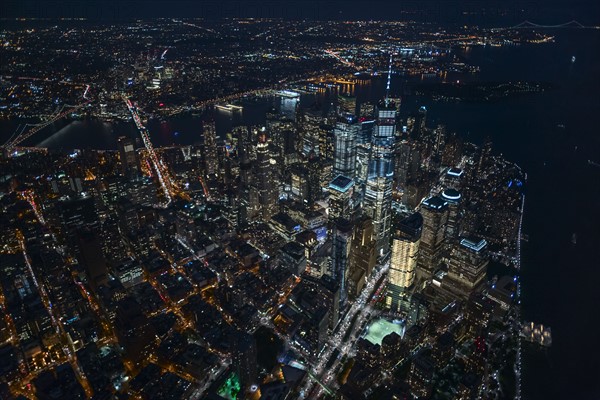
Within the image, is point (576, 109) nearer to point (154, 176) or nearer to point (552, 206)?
point (552, 206)

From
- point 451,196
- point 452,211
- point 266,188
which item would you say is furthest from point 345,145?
point 452,211

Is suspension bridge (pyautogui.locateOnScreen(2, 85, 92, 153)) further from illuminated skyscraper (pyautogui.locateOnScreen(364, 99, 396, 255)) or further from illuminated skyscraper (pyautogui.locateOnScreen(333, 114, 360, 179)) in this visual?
illuminated skyscraper (pyautogui.locateOnScreen(364, 99, 396, 255))

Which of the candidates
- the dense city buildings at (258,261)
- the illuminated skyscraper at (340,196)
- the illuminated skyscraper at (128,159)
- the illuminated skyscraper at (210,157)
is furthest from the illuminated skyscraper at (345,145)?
the illuminated skyscraper at (128,159)

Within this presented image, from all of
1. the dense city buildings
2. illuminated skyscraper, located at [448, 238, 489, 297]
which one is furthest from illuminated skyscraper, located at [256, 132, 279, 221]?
illuminated skyscraper, located at [448, 238, 489, 297]

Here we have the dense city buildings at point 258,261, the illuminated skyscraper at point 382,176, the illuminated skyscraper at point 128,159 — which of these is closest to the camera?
the dense city buildings at point 258,261

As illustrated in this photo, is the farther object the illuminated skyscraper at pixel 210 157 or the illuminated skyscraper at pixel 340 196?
the illuminated skyscraper at pixel 210 157

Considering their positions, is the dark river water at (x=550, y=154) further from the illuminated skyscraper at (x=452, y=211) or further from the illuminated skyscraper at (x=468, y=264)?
the illuminated skyscraper at (x=452, y=211)

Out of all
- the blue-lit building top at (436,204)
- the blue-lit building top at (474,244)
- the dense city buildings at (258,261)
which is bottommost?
the dense city buildings at (258,261)
